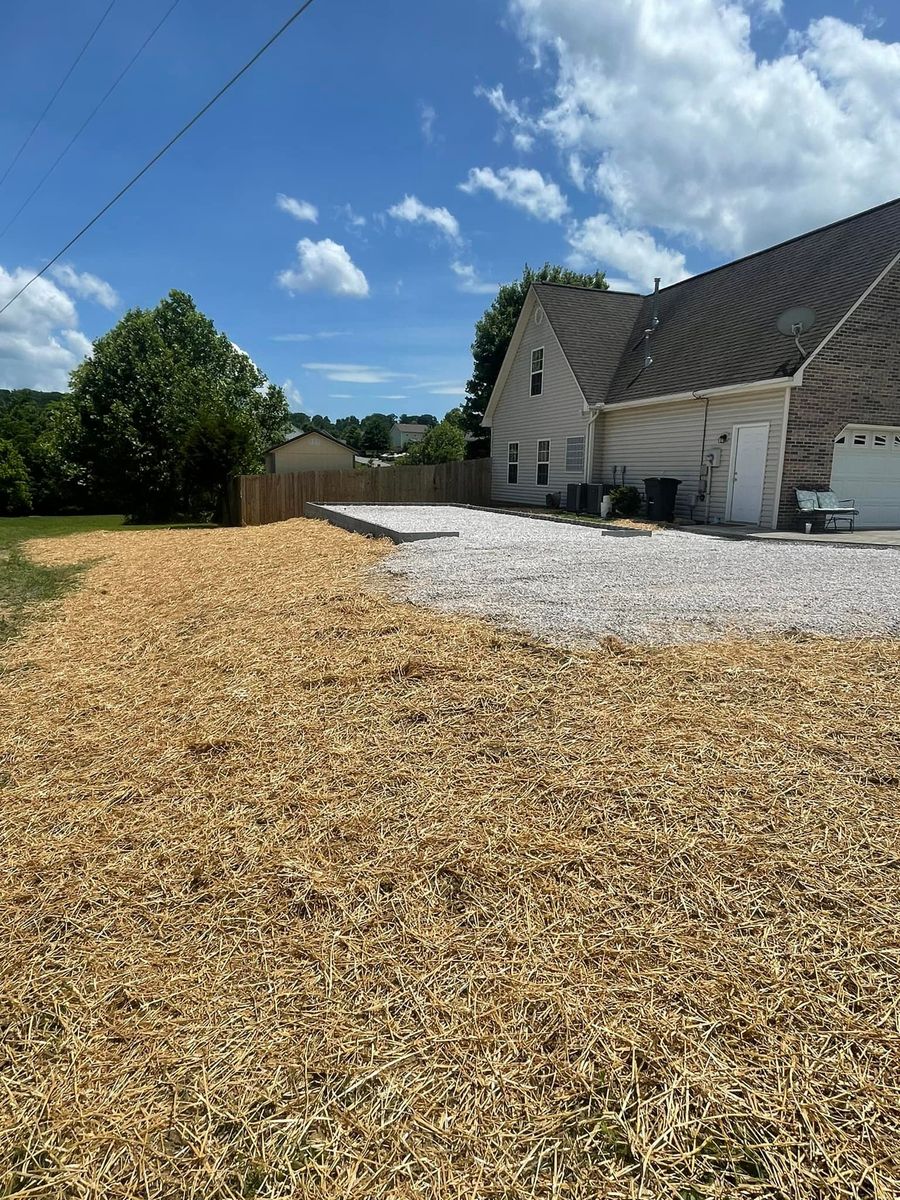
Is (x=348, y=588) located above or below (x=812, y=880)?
above

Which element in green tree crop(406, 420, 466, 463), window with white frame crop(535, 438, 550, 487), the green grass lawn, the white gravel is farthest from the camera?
green tree crop(406, 420, 466, 463)

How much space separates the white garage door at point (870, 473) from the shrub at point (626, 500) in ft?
13.5

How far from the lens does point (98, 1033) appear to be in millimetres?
1869

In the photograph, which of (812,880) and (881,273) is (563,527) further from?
(812,880)

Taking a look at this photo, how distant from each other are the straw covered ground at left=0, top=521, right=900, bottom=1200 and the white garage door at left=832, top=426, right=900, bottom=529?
35.4 ft

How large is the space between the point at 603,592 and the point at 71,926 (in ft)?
14.3

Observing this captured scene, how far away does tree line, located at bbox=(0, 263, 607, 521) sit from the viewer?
21.3m

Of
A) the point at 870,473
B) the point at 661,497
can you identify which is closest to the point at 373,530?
the point at 661,497

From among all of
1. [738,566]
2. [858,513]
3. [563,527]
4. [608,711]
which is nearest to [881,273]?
[858,513]

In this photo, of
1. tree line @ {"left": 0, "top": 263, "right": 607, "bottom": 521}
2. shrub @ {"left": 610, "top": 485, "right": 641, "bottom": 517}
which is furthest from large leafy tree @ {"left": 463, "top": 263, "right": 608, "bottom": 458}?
shrub @ {"left": 610, "top": 485, "right": 641, "bottom": 517}

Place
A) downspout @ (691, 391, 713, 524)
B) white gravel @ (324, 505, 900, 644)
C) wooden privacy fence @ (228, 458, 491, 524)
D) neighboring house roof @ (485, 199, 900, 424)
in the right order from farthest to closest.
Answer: wooden privacy fence @ (228, 458, 491, 524), downspout @ (691, 391, 713, 524), neighboring house roof @ (485, 199, 900, 424), white gravel @ (324, 505, 900, 644)

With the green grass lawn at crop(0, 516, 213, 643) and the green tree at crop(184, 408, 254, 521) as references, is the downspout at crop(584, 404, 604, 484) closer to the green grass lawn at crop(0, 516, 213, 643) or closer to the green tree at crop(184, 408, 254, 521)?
the green tree at crop(184, 408, 254, 521)

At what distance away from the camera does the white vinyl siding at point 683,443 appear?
1290cm

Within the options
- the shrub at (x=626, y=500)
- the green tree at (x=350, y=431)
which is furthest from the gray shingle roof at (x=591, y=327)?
the green tree at (x=350, y=431)
